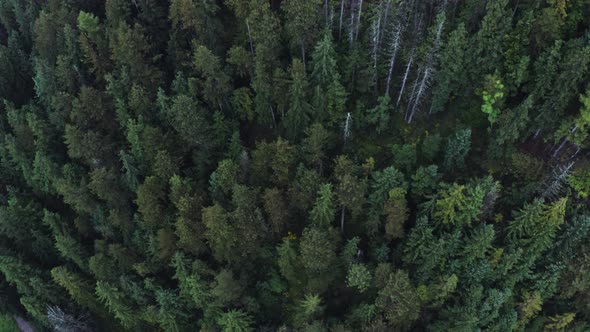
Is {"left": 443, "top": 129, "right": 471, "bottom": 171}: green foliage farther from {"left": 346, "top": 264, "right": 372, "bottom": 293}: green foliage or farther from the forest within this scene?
{"left": 346, "top": 264, "right": 372, "bottom": 293}: green foliage

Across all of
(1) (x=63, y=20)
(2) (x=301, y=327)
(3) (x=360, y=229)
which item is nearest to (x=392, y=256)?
(3) (x=360, y=229)

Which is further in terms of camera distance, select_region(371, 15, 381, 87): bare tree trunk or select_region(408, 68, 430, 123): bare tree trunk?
select_region(371, 15, 381, 87): bare tree trunk

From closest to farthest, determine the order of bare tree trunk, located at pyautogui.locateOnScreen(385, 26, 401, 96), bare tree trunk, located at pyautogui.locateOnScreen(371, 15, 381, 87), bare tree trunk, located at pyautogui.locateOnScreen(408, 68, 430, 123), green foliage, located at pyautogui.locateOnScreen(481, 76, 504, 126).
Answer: green foliage, located at pyautogui.locateOnScreen(481, 76, 504, 126)
bare tree trunk, located at pyautogui.locateOnScreen(385, 26, 401, 96)
bare tree trunk, located at pyautogui.locateOnScreen(408, 68, 430, 123)
bare tree trunk, located at pyautogui.locateOnScreen(371, 15, 381, 87)

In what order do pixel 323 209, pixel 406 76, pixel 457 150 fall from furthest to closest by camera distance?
pixel 406 76 < pixel 457 150 < pixel 323 209

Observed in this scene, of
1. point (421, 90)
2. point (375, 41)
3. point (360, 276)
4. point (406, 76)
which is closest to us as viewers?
point (360, 276)

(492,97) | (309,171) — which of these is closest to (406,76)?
(492,97)

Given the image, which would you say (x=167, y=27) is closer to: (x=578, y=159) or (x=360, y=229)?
(x=360, y=229)

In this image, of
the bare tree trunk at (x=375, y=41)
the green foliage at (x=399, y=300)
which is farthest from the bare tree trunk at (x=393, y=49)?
the green foliage at (x=399, y=300)

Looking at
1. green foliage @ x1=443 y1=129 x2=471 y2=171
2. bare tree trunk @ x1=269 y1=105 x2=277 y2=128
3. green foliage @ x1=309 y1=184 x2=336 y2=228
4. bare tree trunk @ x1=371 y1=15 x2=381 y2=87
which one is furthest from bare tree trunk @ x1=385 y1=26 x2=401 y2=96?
green foliage @ x1=309 y1=184 x2=336 y2=228

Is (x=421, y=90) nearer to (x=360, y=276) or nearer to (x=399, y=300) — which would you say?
(x=360, y=276)
